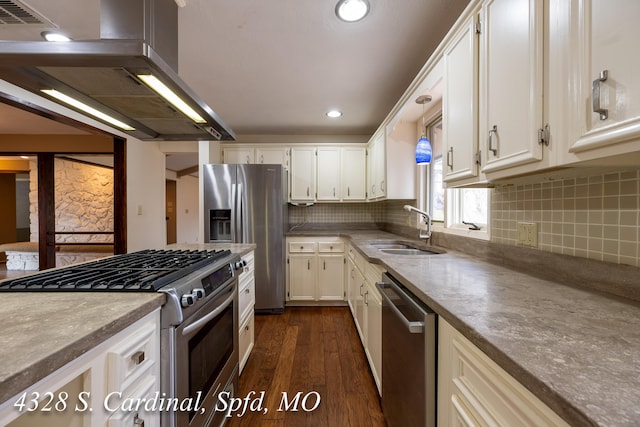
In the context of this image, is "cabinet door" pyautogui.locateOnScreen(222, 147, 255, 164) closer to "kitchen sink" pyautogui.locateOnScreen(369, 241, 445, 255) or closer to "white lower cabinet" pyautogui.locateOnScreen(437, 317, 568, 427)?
"kitchen sink" pyautogui.locateOnScreen(369, 241, 445, 255)

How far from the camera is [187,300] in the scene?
979 mm

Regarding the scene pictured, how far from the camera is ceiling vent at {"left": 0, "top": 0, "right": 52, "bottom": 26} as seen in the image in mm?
1464

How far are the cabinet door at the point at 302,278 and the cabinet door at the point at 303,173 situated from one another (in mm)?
880

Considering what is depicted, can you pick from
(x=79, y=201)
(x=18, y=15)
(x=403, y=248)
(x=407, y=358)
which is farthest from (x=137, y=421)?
(x=79, y=201)

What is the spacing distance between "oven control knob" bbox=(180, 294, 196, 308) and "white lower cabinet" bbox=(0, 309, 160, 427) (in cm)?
15

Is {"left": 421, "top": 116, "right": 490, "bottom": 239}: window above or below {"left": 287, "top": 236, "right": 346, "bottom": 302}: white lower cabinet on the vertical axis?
above

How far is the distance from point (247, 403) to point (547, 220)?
76.6 inches

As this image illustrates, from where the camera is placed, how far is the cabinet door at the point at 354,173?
3707mm

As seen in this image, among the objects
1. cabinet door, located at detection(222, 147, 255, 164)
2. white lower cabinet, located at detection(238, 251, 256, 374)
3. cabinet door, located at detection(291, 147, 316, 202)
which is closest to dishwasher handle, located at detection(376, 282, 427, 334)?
white lower cabinet, located at detection(238, 251, 256, 374)

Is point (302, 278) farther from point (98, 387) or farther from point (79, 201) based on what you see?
point (79, 201)

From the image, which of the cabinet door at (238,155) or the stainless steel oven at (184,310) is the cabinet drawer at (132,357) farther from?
the cabinet door at (238,155)

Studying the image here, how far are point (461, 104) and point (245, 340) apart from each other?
2092 mm

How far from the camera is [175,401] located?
3.12ft

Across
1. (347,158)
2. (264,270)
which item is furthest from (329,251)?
(347,158)
